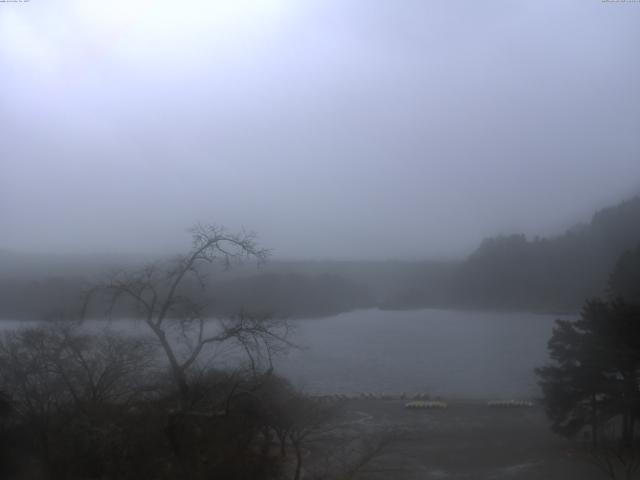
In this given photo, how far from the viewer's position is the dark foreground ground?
15336 mm

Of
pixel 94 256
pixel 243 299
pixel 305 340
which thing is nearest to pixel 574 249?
pixel 305 340

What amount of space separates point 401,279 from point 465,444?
14.0 meters

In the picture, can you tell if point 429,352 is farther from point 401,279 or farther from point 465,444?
point 465,444

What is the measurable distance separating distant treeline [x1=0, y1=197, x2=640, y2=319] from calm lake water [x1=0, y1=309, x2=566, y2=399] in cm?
76

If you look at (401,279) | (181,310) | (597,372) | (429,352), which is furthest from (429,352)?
(181,310)

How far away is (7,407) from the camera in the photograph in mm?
11188

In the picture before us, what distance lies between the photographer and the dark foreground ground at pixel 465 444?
50.3ft

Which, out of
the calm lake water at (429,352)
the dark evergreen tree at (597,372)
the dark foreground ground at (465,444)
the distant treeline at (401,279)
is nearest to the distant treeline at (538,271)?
the distant treeline at (401,279)

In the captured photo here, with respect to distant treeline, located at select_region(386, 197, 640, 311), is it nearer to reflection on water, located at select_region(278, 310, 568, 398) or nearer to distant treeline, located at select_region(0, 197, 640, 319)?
distant treeline, located at select_region(0, 197, 640, 319)

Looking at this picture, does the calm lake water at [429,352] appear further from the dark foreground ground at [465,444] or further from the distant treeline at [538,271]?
the dark foreground ground at [465,444]

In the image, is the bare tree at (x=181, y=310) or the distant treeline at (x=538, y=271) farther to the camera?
the distant treeline at (x=538, y=271)

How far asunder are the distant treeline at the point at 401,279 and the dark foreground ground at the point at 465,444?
12.6 feet

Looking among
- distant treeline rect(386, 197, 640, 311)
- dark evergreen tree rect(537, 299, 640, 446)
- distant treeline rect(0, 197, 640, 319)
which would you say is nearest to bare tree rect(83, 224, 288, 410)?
distant treeline rect(0, 197, 640, 319)

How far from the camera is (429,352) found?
105ft
